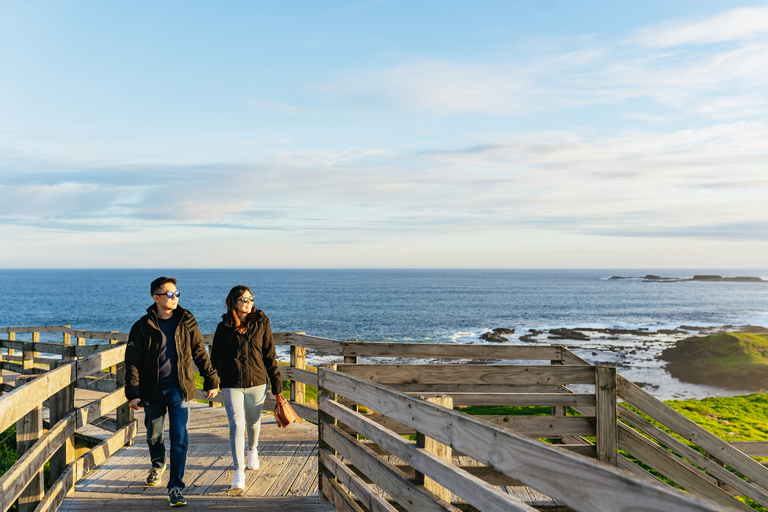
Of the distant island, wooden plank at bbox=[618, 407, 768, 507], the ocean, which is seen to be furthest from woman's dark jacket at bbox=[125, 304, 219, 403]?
the distant island

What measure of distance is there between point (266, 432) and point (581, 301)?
357ft

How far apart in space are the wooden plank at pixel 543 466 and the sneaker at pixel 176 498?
252 centimetres

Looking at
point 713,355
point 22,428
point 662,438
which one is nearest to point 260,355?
point 22,428

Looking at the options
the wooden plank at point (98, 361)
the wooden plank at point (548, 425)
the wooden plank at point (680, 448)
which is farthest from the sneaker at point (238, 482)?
the wooden plank at point (680, 448)

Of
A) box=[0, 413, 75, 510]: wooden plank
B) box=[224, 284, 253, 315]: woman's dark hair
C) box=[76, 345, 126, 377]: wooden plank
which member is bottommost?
box=[0, 413, 75, 510]: wooden plank

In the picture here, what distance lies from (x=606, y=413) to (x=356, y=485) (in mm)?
2083

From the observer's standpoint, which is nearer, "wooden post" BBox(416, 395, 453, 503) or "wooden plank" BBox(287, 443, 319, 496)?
"wooden post" BBox(416, 395, 453, 503)

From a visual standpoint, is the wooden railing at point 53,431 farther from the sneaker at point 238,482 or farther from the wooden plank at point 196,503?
the sneaker at point 238,482

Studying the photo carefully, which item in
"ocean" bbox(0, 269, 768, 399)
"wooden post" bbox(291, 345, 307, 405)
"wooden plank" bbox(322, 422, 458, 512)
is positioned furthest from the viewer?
"ocean" bbox(0, 269, 768, 399)

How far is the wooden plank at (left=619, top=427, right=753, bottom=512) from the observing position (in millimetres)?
4602

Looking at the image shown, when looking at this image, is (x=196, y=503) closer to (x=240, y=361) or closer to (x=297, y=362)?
(x=240, y=361)

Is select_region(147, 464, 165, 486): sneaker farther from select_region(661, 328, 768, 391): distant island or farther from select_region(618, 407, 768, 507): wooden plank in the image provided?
select_region(661, 328, 768, 391): distant island

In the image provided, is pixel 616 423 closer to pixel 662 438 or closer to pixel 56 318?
pixel 662 438

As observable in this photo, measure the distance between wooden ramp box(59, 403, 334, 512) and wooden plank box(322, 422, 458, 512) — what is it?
0.72 m
